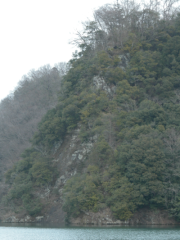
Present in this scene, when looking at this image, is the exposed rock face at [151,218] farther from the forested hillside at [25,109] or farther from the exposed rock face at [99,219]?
the forested hillside at [25,109]

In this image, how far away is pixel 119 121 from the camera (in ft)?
118

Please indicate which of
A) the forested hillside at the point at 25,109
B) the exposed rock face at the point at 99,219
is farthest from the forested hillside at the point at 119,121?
the forested hillside at the point at 25,109

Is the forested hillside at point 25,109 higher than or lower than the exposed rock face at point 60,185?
higher

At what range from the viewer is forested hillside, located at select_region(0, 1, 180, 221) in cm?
2961

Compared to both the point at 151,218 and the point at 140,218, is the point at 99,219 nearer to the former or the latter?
the point at 140,218

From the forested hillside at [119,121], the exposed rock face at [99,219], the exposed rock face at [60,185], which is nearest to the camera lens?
the forested hillside at [119,121]

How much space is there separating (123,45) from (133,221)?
26.7 m

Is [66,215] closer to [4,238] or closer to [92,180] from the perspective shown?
[92,180]

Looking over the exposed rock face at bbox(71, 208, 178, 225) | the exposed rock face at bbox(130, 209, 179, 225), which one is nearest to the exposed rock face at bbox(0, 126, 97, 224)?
the exposed rock face at bbox(71, 208, 178, 225)

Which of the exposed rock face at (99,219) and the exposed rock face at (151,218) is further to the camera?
the exposed rock face at (99,219)

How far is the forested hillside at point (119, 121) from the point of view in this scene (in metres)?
29.6

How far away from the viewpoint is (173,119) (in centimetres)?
3331

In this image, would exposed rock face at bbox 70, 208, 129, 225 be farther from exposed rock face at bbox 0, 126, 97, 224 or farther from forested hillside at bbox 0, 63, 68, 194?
forested hillside at bbox 0, 63, 68, 194

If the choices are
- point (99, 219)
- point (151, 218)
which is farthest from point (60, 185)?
point (151, 218)
